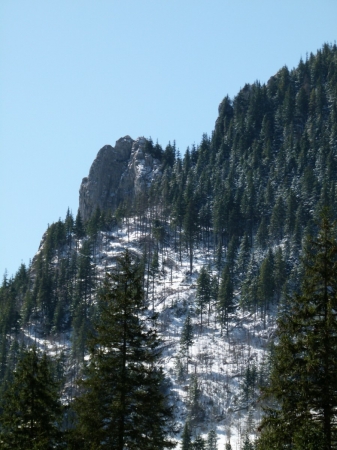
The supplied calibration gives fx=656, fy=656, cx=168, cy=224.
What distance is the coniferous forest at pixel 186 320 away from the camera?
2050cm

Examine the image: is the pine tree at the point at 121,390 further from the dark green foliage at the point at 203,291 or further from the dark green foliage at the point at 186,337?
the dark green foliage at the point at 203,291

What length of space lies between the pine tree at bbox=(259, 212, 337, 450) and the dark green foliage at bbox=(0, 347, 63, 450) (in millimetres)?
8441

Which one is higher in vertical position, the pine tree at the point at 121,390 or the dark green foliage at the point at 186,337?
the dark green foliage at the point at 186,337

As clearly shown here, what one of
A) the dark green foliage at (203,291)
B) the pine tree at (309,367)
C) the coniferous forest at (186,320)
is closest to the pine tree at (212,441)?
the coniferous forest at (186,320)

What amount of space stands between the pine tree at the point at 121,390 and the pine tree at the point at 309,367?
5.29 metres

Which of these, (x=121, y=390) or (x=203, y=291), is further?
(x=203, y=291)

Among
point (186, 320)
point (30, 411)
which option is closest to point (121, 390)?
point (30, 411)

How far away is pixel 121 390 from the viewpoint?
2384 centimetres

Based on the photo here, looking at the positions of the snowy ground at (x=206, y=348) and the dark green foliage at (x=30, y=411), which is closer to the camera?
the dark green foliage at (x=30, y=411)

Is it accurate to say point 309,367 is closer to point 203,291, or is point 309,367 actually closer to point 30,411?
point 30,411

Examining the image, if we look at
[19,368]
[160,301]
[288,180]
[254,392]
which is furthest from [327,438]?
[288,180]

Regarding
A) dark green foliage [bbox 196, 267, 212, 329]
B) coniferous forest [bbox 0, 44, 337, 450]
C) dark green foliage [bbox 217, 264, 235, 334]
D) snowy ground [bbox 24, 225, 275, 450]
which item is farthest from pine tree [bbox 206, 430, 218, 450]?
dark green foliage [bbox 196, 267, 212, 329]

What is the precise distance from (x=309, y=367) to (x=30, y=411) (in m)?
10.9

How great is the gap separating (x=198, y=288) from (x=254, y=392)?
1190 inches
